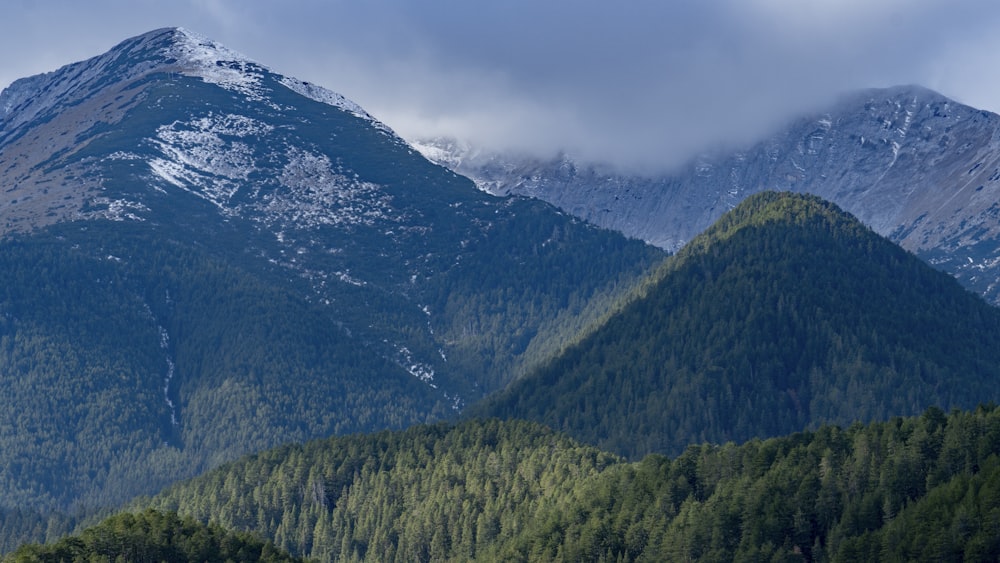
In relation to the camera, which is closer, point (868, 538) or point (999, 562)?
point (999, 562)

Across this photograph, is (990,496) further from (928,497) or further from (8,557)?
(8,557)

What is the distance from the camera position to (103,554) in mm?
196000

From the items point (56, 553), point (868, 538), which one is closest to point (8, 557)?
point (56, 553)

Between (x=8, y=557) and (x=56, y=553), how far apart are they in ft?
15.7

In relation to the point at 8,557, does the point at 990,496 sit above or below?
above

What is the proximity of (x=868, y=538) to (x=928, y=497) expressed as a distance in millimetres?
7912

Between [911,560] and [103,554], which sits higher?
[911,560]

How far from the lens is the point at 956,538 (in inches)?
7165

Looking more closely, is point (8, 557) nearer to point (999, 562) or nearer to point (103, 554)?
point (103, 554)

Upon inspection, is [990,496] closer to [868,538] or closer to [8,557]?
[868,538]

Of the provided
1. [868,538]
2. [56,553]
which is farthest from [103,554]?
[868,538]

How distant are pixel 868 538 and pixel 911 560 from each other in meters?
11.8

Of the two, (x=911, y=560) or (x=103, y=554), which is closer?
(x=911, y=560)

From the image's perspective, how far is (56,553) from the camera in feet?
638
